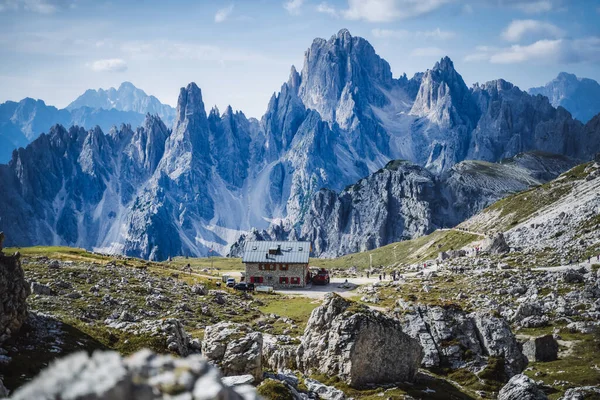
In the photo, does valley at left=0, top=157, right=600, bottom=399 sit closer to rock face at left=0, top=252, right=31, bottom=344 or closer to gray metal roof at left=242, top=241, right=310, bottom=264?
rock face at left=0, top=252, right=31, bottom=344

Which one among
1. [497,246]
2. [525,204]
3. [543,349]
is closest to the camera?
[543,349]

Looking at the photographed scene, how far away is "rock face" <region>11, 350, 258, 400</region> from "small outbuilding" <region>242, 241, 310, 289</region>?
344 feet

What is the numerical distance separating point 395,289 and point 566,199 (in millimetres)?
91550

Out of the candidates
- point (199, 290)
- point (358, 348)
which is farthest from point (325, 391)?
point (199, 290)

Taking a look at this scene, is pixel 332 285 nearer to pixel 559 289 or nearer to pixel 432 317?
pixel 559 289

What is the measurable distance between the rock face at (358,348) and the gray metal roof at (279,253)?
7315 centimetres

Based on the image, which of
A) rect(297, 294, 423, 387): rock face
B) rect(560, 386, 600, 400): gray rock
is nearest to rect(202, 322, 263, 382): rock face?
rect(297, 294, 423, 387): rock face

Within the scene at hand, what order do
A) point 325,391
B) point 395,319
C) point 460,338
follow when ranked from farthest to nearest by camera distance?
point 460,338 < point 395,319 < point 325,391

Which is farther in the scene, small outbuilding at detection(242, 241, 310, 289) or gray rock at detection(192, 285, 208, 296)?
small outbuilding at detection(242, 241, 310, 289)

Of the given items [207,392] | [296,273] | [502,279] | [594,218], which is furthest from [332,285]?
[207,392]

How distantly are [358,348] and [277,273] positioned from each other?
7874 cm

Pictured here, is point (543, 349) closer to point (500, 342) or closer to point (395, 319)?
point (500, 342)

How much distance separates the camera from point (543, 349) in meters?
48.6

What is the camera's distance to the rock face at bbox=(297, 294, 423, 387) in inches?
1334
